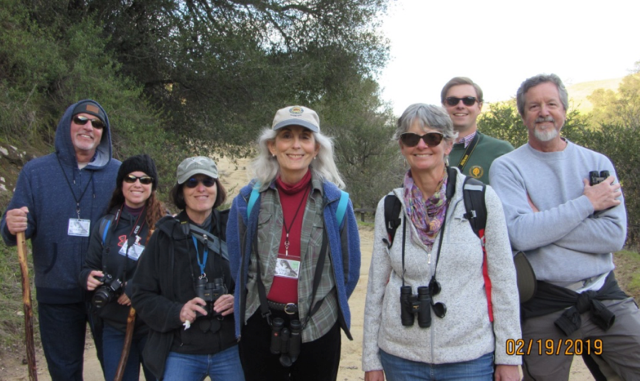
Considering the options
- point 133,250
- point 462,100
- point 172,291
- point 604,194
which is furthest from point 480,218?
point 133,250

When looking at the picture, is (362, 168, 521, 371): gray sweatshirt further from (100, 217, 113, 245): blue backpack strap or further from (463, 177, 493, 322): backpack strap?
(100, 217, 113, 245): blue backpack strap

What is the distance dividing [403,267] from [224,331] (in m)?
1.19

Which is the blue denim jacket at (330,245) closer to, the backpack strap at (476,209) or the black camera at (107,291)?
the backpack strap at (476,209)

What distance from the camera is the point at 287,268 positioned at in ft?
9.02

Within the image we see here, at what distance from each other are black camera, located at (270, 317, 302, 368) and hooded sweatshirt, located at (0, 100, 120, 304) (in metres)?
1.63

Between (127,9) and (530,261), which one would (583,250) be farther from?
(127,9)

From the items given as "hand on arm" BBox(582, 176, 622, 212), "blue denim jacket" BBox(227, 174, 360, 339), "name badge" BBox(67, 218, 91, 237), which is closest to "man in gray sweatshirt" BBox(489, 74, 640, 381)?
"hand on arm" BBox(582, 176, 622, 212)

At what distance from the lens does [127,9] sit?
1055 centimetres

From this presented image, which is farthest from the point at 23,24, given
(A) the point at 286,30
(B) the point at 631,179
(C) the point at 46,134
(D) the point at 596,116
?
(D) the point at 596,116

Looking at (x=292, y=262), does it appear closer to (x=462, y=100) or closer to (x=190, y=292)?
(x=190, y=292)

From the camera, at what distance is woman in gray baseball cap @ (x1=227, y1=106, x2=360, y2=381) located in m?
2.72

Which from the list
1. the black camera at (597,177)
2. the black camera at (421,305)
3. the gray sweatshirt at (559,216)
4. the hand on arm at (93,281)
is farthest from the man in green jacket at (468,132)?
the hand on arm at (93,281)

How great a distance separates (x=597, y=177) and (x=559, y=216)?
1.16 ft

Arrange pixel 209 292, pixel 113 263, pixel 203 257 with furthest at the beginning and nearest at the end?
pixel 113 263 < pixel 203 257 < pixel 209 292
